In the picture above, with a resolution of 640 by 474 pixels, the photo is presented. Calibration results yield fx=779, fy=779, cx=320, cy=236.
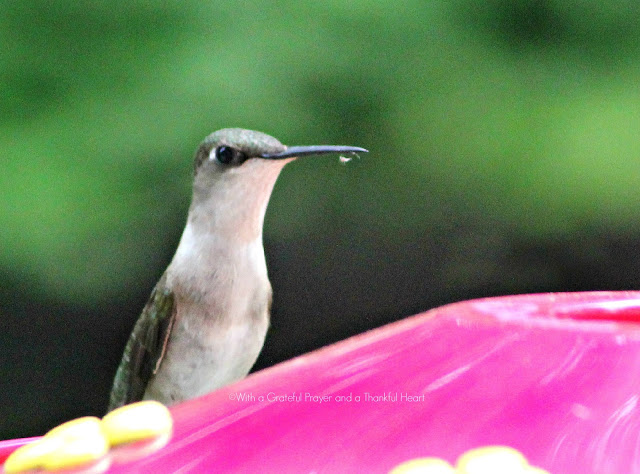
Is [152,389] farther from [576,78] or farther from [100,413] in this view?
[576,78]

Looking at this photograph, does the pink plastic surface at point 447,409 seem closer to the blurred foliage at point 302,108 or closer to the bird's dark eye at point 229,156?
the bird's dark eye at point 229,156

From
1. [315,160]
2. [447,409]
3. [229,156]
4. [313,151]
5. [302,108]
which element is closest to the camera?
[447,409]

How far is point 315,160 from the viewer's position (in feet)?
4.79

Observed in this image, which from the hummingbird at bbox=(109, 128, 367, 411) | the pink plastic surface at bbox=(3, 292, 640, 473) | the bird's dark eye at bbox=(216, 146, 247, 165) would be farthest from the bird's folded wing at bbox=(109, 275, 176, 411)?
the pink plastic surface at bbox=(3, 292, 640, 473)

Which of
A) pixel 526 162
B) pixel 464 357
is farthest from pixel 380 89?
pixel 464 357

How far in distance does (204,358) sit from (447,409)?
0.72 meters

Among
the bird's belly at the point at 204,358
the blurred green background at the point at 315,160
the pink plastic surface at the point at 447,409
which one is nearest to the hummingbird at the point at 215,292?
the bird's belly at the point at 204,358

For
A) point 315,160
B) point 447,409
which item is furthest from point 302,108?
point 447,409

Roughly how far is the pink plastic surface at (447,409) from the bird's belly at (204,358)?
2.09ft

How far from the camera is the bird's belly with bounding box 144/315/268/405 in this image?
98 cm

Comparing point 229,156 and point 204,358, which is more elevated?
point 229,156

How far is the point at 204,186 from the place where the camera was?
41.5 inches

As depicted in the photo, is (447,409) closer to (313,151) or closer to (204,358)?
(313,151)

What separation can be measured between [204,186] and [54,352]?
651 millimetres
